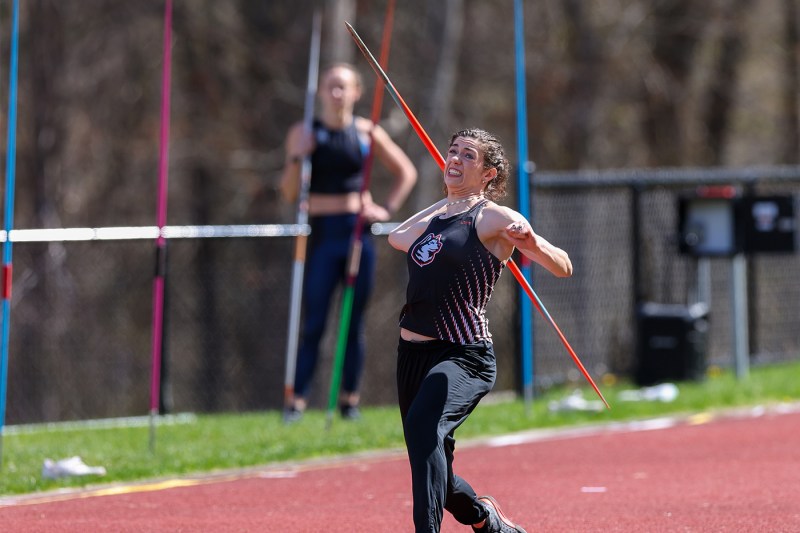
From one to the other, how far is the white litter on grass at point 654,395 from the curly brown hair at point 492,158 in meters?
6.81

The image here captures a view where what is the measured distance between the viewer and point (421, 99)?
2423 cm

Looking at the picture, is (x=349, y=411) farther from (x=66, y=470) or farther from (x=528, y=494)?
(x=528, y=494)

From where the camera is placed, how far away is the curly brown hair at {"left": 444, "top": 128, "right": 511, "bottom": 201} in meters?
7.21

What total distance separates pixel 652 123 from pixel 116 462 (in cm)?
1937

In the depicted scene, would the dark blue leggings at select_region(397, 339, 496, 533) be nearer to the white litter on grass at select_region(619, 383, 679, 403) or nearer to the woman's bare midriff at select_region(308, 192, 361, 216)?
the woman's bare midriff at select_region(308, 192, 361, 216)

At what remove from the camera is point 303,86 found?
24.5 metres

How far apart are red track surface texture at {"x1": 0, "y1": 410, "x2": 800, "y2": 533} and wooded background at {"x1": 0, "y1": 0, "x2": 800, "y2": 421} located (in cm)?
1251

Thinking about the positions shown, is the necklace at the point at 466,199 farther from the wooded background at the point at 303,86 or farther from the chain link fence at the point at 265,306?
the wooded background at the point at 303,86

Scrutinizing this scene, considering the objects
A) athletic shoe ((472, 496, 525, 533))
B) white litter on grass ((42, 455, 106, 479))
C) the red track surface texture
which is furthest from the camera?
white litter on grass ((42, 455, 106, 479))

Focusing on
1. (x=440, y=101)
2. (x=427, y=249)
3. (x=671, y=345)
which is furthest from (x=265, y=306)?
(x=427, y=249)

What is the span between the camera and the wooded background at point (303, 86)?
2433 cm

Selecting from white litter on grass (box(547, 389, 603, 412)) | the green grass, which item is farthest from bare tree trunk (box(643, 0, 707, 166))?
white litter on grass (box(547, 389, 603, 412))

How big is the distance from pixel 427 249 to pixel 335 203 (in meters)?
5.37

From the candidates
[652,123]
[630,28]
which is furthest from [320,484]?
[652,123]
